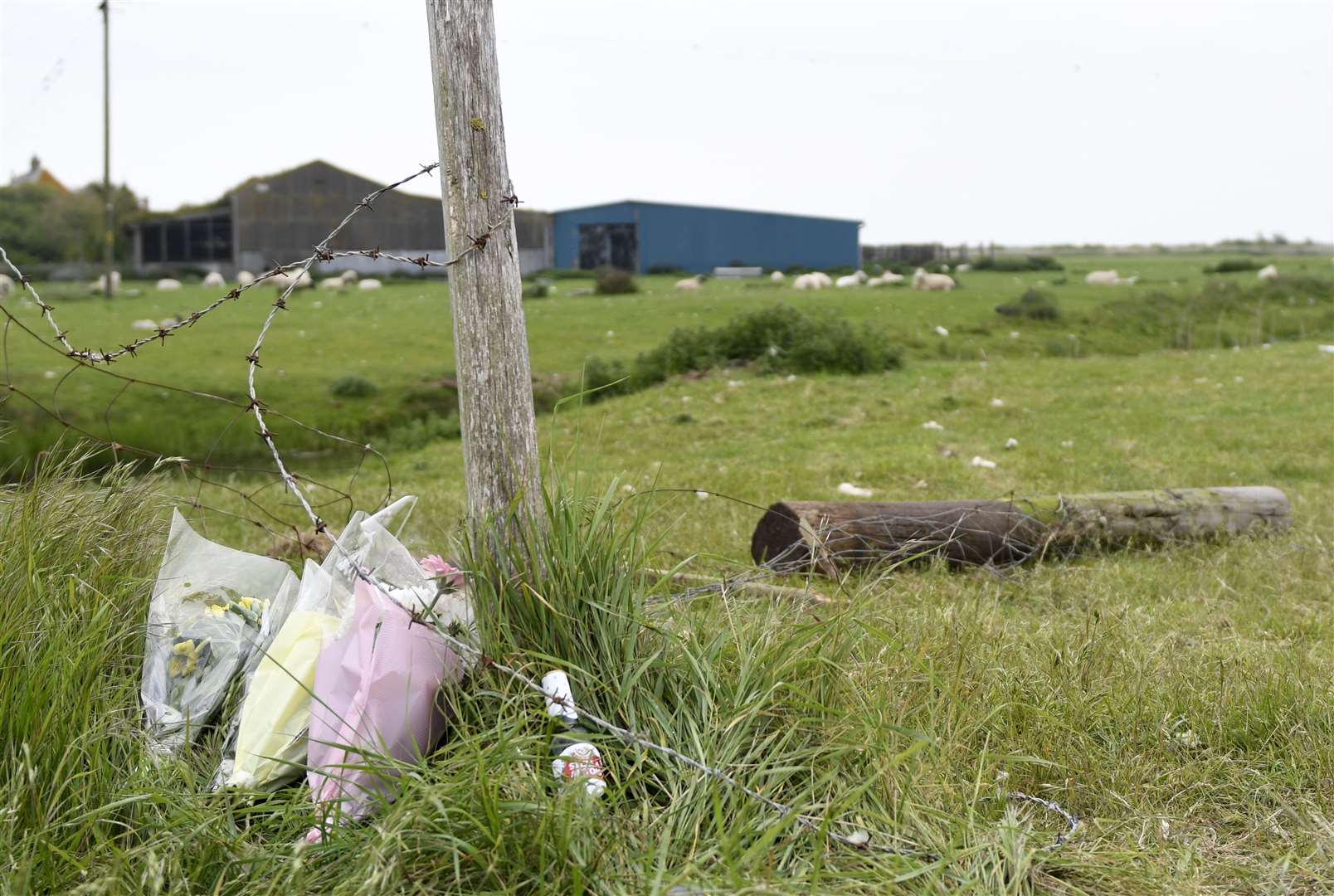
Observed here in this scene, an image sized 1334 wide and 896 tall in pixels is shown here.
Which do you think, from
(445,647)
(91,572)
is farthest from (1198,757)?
(91,572)

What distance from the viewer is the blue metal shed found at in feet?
138

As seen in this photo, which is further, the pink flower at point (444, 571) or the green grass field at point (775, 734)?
the pink flower at point (444, 571)

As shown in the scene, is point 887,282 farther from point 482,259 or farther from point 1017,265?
point 482,259

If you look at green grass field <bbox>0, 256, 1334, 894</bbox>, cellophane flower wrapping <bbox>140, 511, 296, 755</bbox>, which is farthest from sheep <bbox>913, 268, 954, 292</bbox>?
cellophane flower wrapping <bbox>140, 511, 296, 755</bbox>

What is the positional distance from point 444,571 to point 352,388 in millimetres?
14954

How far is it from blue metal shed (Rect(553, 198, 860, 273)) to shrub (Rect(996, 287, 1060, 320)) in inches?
692

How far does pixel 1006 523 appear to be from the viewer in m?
6.45

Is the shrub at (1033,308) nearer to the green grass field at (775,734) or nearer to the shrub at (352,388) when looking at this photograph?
the shrub at (352,388)

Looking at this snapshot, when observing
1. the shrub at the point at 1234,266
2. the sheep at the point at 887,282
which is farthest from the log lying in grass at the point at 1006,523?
the shrub at the point at 1234,266

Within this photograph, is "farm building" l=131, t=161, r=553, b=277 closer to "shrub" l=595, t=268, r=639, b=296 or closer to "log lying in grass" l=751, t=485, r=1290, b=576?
"shrub" l=595, t=268, r=639, b=296

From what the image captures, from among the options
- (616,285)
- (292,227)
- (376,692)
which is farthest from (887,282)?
(376,692)

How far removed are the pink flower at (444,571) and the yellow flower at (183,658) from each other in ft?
2.65

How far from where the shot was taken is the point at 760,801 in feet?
9.50

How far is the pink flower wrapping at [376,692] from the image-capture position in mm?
3027
